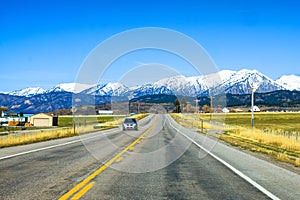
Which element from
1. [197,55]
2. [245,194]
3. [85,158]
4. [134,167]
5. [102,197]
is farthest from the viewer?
[197,55]

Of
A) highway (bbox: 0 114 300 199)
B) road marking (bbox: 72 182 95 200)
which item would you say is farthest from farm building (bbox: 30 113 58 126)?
road marking (bbox: 72 182 95 200)

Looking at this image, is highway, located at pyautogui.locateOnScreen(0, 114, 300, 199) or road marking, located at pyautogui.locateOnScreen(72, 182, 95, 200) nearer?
road marking, located at pyautogui.locateOnScreen(72, 182, 95, 200)

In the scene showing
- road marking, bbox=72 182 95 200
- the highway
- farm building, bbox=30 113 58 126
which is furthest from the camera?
farm building, bbox=30 113 58 126

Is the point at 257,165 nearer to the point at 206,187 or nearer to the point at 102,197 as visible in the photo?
the point at 206,187

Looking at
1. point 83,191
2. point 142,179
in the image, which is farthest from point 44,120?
point 83,191

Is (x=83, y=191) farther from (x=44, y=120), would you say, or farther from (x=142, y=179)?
(x=44, y=120)

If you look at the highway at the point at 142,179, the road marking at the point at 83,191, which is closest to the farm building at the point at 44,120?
the highway at the point at 142,179

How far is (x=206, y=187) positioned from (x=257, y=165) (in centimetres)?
513

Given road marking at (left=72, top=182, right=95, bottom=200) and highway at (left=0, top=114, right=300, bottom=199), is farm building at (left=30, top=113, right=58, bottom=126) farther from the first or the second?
road marking at (left=72, top=182, right=95, bottom=200)

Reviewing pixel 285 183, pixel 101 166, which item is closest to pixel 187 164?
pixel 101 166

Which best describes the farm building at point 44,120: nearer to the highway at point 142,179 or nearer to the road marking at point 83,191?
the highway at point 142,179

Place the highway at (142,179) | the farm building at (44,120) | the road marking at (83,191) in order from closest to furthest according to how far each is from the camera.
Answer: the road marking at (83,191) < the highway at (142,179) < the farm building at (44,120)

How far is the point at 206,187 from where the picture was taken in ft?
28.6

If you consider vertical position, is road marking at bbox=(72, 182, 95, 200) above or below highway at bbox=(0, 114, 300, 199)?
above
